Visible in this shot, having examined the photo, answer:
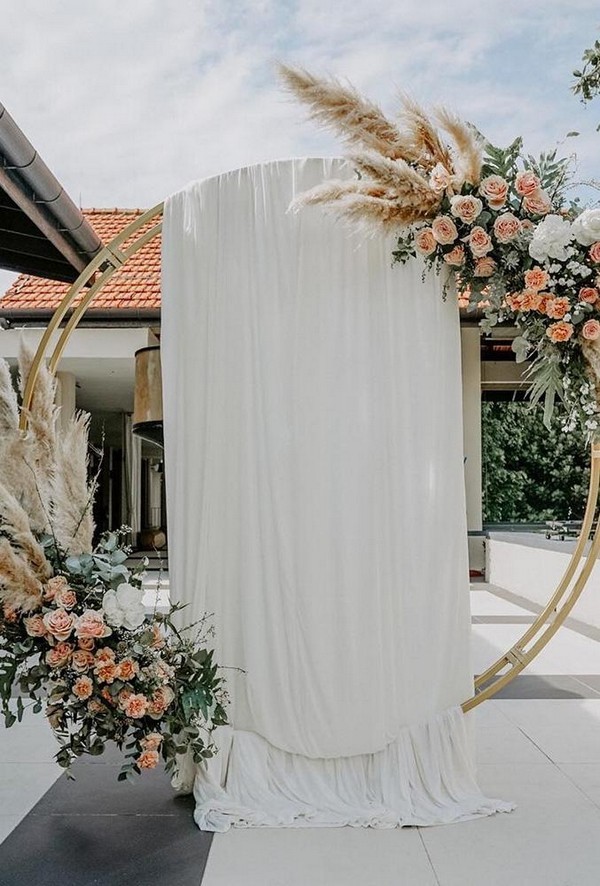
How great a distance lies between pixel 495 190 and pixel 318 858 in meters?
2.00

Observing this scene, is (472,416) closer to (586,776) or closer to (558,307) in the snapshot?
(586,776)

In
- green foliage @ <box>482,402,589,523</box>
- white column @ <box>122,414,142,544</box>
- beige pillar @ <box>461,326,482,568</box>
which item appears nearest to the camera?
beige pillar @ <box>461,326,482,568</box>

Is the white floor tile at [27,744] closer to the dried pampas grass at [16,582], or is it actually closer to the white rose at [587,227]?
the dried pampas grass at [16,582]

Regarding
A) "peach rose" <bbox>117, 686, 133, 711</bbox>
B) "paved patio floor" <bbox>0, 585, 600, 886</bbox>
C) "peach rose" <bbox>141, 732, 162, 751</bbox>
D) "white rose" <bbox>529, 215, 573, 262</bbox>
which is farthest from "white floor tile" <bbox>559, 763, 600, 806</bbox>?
"white rose" <bbox>529, 215, 573, 262</bbox>

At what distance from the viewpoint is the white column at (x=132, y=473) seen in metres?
13.6

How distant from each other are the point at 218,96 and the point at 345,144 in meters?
1.82

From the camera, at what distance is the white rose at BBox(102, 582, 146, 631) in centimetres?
246

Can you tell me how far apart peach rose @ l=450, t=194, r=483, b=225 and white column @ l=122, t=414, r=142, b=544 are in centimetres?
1104

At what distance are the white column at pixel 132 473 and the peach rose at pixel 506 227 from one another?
11.0m

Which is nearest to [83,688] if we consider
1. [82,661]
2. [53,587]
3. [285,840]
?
[82,661]

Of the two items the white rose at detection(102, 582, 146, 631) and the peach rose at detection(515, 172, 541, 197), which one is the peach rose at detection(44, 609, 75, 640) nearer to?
the white rose at detection(102, 582, 146, 631)

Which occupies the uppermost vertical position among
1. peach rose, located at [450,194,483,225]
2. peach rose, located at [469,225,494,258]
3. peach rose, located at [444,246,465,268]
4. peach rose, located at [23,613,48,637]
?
peach rose, located at [450,194,483,225]

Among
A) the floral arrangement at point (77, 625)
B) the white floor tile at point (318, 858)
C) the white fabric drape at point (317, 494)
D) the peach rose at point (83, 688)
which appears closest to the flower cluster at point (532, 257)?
the white fabric drape at point (317, 494)

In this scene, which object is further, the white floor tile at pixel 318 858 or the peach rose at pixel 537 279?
the peach rose at pixel 537 279
